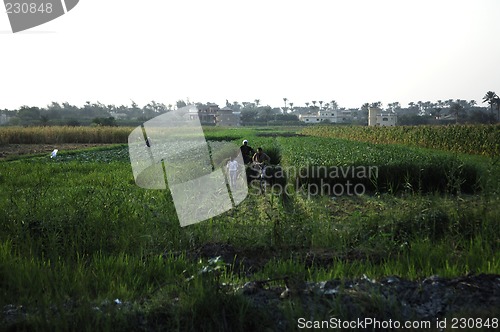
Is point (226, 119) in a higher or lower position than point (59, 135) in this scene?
lower

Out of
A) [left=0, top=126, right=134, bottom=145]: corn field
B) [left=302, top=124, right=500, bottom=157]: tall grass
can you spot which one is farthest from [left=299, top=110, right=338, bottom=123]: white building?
[left=0, top=126, right=134, bottom=145]: corn field

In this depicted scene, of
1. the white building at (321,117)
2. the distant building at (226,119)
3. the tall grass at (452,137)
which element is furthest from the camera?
the white building at (321,117)

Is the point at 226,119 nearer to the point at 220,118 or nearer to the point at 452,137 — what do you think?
the point at 220,118

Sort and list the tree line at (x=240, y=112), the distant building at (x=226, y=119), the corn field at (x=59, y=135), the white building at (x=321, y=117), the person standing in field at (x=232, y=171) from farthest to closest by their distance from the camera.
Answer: the white building at (x=321, y=117) < the distant building at (x=226, y=119) < the tree line at (x=240, y=112) < the corn field at (x=59, y=135) < the person standing in field at (x=232, y=171)

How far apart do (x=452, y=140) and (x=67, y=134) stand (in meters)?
33.2

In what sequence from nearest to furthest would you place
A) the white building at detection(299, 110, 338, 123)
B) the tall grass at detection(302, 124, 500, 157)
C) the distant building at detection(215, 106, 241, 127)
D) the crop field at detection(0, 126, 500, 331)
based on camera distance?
the crop field at detection(0, 126, 500, 331)
the tall grass at detection(302, 124, 500, 157)
the distant building at detection(215, 106, 241, 127)
the white building at detection(299, 110, 338, 123)

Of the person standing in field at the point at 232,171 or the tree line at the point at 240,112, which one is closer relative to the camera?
the person standing in field at the point at 232,171

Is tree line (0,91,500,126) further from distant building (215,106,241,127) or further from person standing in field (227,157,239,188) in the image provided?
person standing in field (227,157,239,188)

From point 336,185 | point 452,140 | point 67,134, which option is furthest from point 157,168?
point 67,134

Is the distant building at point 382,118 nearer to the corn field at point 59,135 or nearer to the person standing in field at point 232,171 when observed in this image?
the corn field at point 59,135

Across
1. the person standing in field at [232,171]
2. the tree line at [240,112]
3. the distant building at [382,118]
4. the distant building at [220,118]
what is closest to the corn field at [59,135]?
the tree line at [240,112]

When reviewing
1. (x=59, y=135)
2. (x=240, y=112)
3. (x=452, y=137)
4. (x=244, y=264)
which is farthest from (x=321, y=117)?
(x=244, y=264)

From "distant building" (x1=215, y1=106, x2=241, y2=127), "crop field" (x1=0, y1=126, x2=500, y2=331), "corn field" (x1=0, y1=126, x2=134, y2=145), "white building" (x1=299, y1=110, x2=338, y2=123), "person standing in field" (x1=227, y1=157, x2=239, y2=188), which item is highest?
"crop field" (x1=0, y1=126, x2=500, y2=331)

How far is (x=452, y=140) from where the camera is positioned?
82.4 ft
